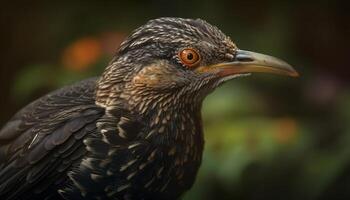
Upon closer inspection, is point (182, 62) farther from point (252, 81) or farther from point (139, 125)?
point (252, 81)

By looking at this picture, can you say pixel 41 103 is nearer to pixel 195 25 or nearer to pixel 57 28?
A: pixel 195 25

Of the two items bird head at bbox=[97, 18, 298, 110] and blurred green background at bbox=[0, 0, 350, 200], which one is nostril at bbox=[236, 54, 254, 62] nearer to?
bird head at bbox=[97, 18, 298, 110]

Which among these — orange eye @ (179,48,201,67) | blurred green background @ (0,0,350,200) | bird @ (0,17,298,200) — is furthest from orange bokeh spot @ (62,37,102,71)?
orange eye @ (179,48,201,67)

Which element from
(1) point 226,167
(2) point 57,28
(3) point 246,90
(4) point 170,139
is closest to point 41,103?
(4) point 170,139

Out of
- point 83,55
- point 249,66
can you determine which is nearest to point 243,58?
point 249,66

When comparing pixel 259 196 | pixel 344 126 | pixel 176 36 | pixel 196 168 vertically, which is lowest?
pixel 259 196

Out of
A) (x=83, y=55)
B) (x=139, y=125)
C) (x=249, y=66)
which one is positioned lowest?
(x=83, y=55)
